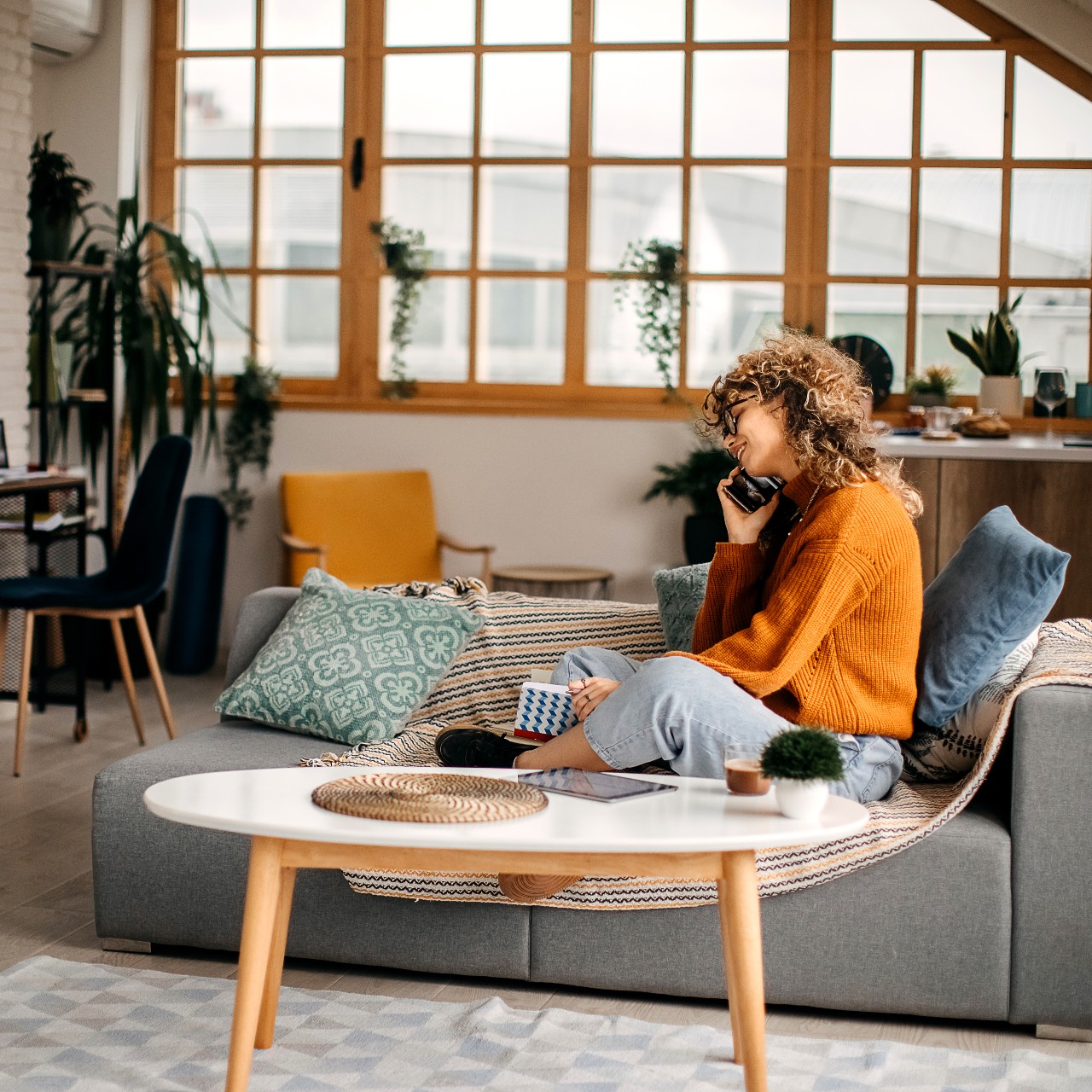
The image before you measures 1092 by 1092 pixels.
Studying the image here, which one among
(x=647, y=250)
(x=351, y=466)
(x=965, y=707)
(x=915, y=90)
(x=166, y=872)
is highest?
(x=915, y=90)

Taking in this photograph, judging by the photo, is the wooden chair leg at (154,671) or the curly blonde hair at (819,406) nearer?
the curly blonde hair at (819,406)

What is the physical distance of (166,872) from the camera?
2.66 m

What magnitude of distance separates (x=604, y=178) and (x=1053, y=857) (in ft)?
13.6

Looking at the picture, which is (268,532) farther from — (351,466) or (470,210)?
(470,210)

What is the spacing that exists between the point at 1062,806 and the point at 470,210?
425 cm

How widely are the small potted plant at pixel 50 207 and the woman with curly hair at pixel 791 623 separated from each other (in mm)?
3457

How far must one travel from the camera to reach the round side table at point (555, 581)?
17.3 feet

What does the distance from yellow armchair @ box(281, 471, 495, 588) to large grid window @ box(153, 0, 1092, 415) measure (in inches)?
18.3

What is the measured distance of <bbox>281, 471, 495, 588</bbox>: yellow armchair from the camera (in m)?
5.58

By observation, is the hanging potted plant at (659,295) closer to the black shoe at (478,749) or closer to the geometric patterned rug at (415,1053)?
the black shoe at (478,749)

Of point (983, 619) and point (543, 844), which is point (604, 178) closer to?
point (983, 619)

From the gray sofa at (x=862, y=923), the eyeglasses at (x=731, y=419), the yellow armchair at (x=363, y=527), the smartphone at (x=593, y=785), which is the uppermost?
the eyeglasses at (x=731, y=419)

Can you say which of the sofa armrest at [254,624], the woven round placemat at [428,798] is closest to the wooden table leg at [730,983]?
the woven round placemat at [428,798]

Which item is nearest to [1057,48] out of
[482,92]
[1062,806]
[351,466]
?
[482,92]
